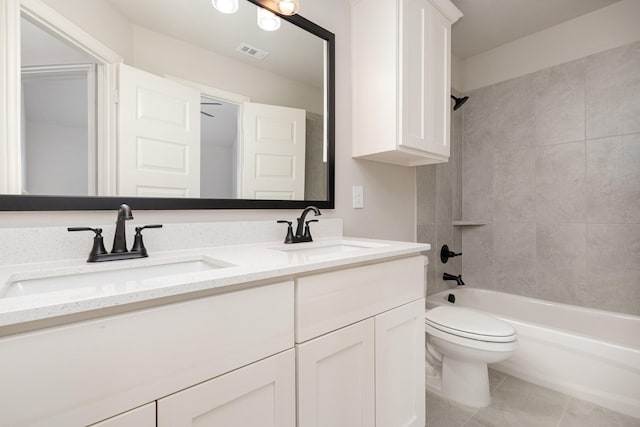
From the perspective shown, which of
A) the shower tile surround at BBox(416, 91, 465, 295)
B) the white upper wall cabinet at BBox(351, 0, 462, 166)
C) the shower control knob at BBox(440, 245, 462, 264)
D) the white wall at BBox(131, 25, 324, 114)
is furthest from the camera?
the shower control knob at BBox(440, 245, 462, 264)

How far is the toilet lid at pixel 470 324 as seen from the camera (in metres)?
1.47

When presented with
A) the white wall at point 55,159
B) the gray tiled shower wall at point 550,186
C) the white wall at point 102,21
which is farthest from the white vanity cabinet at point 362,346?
the gray tiled shower wall at point 550,186

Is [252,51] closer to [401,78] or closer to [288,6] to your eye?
[288,6]

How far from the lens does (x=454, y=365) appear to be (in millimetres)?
1671

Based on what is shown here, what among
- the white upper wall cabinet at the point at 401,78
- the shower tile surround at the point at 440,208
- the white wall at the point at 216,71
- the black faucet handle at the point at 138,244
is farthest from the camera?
the shower tile surround at the point at 440,208

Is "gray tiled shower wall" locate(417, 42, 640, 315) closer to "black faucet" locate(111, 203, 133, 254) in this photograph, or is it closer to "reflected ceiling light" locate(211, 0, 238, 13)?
"reflected ceiling light" locate(211, 0, 238, 13)

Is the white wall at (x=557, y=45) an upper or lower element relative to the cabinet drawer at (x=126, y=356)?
upper

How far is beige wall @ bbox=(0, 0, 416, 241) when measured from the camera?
4.20 feet

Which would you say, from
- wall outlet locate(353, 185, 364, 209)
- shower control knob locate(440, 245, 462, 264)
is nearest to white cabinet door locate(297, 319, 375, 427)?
wall outlet locate(353, 185, 364, 209)


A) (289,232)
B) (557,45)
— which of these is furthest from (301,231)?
(557,45)

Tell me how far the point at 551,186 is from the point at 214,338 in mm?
2597

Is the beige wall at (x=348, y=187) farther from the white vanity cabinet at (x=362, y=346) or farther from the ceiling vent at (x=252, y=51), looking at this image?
the white vanity cabinet at (x=362, y=346)

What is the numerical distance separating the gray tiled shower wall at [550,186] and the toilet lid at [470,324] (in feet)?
1.84

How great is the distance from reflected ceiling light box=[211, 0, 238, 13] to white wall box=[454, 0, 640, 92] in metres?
2.23
